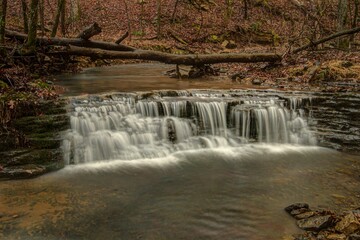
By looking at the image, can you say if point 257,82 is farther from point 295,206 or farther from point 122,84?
point 295,206

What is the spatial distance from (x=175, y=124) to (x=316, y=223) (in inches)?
194

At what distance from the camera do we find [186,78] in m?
14.3

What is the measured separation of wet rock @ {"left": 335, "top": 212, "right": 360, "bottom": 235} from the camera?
519 cm

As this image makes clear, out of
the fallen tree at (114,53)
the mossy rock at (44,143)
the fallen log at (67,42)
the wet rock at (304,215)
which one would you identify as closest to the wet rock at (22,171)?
the mossy rock at (44,143)

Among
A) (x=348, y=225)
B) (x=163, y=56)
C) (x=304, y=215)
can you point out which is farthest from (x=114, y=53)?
(x=348, y=225)

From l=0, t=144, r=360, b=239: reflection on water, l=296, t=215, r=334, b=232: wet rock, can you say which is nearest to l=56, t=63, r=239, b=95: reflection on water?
l=0, t=144, r=360, b=239: reflection on water

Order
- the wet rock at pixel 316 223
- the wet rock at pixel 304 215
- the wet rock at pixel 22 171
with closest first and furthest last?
the wet rock at pixel 316 223, the wet rock at pixel 304 215, the wet rock at pixel 22 171

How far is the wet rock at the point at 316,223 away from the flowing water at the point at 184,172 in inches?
8.2

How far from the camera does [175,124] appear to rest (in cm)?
954

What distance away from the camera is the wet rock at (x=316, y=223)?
5344mm

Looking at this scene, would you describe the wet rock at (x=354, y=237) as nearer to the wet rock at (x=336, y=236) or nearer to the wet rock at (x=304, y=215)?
the wet rock at (x=336, y=236)

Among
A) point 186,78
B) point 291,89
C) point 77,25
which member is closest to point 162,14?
point 77,25

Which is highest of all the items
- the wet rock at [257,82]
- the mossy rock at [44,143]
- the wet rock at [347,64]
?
the wet rock at [347,64]

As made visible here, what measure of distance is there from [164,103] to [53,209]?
4575 mm
